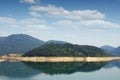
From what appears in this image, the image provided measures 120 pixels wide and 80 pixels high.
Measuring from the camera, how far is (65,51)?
515 ft

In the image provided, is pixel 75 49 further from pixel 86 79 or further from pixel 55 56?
pixel 86 79

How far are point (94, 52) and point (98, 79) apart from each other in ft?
336

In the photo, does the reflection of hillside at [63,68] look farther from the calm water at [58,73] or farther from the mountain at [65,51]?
the mountain at [65,51]

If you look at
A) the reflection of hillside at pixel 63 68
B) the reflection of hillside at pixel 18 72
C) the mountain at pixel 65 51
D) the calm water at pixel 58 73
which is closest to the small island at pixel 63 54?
the mountain at pixel 65 51

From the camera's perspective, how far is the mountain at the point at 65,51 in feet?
495

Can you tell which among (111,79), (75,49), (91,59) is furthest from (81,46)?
(111,79)

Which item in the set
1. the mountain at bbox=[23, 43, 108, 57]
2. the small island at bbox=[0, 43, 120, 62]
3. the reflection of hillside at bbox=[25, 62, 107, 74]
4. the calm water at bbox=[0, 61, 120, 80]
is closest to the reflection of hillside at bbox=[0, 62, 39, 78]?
the calm water at bbox=[0, 61, 120, 80]

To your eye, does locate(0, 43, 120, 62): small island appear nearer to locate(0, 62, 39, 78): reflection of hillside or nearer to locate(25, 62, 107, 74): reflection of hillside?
locate(25, 62, 107, 74): reflection of hillside

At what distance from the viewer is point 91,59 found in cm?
15062

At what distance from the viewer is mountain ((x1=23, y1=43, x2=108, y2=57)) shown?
150875 millimetres

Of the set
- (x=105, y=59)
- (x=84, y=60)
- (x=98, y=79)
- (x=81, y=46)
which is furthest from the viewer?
(x=81, y=46)

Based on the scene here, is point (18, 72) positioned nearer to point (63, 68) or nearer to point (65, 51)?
point (63, 68)

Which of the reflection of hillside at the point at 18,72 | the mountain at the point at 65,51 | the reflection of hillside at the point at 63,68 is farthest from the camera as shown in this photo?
the mountain at the point at 65,51

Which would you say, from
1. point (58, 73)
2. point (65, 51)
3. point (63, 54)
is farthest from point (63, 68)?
point (65, 51)
